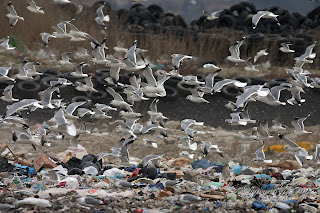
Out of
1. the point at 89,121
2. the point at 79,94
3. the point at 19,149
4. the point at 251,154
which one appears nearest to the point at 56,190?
the point at 19,149

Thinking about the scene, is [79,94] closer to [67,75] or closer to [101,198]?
[67,75]

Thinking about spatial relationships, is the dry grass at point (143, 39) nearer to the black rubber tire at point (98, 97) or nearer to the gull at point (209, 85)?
the black rubber tire at point (98, 97)

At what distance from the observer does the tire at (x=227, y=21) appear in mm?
17272

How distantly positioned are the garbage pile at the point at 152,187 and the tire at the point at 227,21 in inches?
378

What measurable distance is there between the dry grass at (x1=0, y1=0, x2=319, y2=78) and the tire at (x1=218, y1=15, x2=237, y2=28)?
1.11ft

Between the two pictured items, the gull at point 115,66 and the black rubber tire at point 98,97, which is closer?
the gull at point 115,66

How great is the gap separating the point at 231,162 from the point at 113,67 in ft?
9.19

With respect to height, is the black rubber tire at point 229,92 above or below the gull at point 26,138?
below

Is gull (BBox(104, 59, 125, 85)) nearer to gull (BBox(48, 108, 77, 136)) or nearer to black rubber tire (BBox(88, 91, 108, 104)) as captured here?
gull (BBox(48, 108, 77, 136))

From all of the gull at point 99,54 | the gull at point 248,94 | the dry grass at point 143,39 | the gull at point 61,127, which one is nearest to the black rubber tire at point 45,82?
the dry grass at point 143,39

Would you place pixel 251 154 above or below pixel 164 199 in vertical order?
below

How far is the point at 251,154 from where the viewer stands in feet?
32.0

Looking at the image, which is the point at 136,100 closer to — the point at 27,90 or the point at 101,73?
the point at 27,90

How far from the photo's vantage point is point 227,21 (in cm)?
1752
